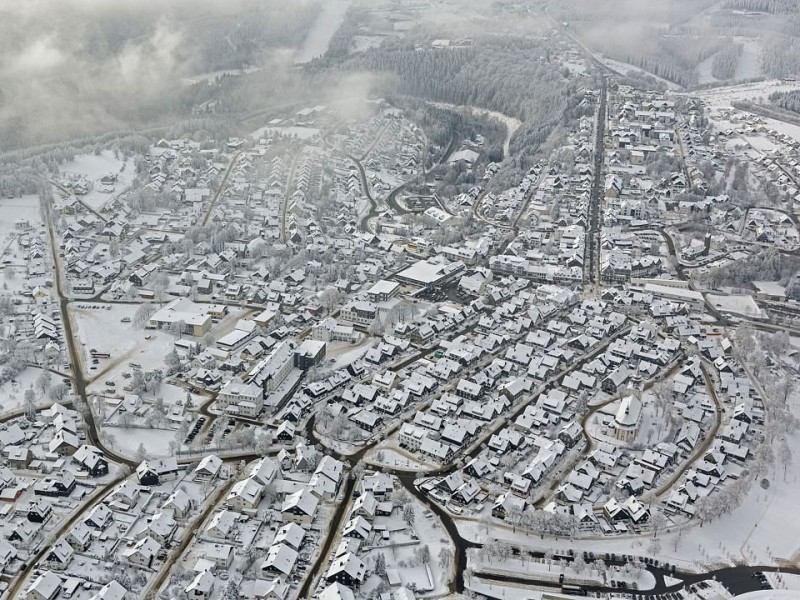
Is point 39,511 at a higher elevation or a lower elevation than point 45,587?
lower

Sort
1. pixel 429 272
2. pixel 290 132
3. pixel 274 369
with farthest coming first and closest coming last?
pixel 290 132 → pixel 429 272 → pixel 274 369

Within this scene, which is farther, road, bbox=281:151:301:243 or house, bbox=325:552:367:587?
road, bbox=281:151:301:243

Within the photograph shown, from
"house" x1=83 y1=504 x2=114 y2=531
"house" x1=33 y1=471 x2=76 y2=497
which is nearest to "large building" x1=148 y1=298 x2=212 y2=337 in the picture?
"house" x1=33 y1=471 x2=76 y2=497

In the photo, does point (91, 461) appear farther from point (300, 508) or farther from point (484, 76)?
point (484, 76)

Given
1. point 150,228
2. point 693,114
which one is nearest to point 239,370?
point 150,228

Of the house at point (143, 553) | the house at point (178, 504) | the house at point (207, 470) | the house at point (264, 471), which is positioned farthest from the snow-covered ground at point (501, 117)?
the house at point (143, 553)

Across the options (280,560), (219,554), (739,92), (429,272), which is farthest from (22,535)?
(739,92)

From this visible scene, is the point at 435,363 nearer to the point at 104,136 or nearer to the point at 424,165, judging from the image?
the point at 424,165

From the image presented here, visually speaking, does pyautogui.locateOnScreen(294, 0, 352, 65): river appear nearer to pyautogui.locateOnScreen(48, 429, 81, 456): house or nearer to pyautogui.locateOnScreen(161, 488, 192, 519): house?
pyautogui.locateOnScreen(48, 429, 81, 456): house
